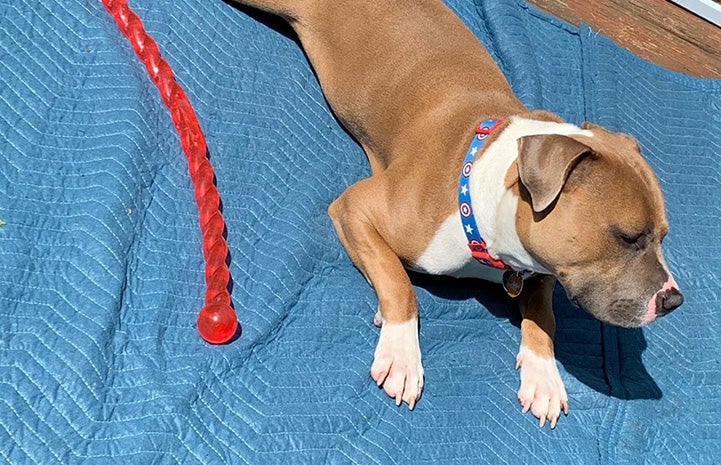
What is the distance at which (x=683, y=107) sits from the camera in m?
4.88

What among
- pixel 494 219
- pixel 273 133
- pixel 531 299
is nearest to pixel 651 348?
pixel 531 299

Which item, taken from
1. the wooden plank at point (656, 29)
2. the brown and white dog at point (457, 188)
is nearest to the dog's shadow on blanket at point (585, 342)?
the brown and white dog at point (457, 188)

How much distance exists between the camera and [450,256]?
10.1ft

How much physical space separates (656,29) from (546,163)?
3313 millimetres

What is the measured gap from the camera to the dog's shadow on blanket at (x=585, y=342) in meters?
3.47

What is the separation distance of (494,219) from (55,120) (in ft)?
5.52

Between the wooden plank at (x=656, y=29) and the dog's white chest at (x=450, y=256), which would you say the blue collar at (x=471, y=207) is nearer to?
the dog's white chest at (x=450, y=256)

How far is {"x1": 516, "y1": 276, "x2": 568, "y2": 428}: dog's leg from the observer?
322cm

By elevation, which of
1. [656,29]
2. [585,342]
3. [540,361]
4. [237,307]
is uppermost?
[656,29]

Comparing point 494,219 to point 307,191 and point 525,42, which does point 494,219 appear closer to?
point 307,191

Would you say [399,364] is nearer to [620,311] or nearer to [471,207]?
[471,207]

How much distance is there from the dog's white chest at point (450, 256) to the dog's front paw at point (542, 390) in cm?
37

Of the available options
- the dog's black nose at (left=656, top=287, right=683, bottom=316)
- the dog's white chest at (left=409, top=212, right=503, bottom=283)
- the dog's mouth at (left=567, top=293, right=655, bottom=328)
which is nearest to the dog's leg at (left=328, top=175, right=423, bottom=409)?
the dog's white chest at (left=409, top=212, right=503, bottom=283)

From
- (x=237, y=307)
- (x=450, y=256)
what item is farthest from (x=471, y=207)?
(x=237, y=307)
